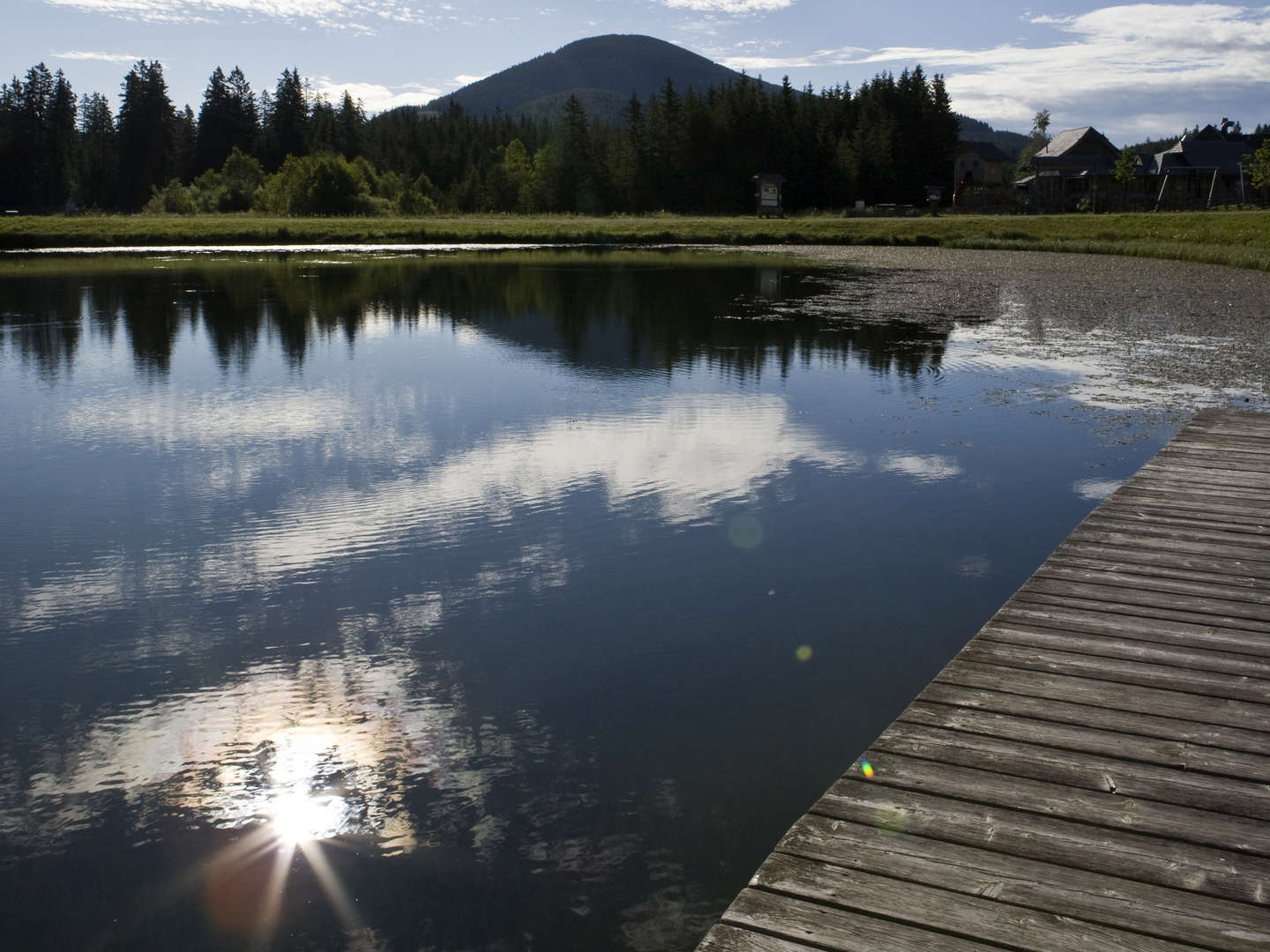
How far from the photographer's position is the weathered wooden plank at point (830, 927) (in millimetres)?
2980

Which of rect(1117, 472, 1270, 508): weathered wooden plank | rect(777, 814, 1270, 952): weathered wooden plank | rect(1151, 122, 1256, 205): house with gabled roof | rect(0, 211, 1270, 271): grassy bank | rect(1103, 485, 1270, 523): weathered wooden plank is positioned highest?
rect(1151, 122, 1256, 205): house with gabled roof

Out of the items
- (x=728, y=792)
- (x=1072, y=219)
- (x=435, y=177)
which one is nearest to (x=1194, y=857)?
(x=728, y=792)

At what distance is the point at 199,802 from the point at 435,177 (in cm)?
12231

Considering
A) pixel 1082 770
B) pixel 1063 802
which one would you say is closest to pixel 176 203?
pixel 1082 770

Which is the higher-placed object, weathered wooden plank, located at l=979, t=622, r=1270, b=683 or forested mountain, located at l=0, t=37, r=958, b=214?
forested mountain, located at l=0, t=37, r=958, b=214

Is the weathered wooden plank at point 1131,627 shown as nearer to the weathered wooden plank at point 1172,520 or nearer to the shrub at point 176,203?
the weathered wooden plank at point 1172,520

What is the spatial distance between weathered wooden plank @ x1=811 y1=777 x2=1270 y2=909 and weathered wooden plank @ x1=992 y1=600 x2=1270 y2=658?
206 cm

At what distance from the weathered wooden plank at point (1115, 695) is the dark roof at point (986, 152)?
106 metres

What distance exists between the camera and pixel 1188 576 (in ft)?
20.5

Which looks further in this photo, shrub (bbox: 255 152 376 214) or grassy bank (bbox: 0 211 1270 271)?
shrub (bbox: 255 152 376 214)

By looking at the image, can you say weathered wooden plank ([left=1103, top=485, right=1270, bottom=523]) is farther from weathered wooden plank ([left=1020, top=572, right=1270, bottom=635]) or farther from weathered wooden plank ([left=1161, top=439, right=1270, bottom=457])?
weathered wooden plank ([left=1020, top=572, right=1270, bottom=635])

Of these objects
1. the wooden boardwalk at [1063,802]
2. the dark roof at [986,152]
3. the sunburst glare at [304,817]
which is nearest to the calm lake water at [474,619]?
the sunburst glare at [304,817]

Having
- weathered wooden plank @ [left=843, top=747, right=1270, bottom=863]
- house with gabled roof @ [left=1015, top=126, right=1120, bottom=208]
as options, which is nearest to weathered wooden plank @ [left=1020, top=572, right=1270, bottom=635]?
weathered wooden plank @ [left=843, top=747, right=1270, bottom=863]

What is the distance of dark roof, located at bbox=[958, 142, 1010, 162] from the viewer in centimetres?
10419
